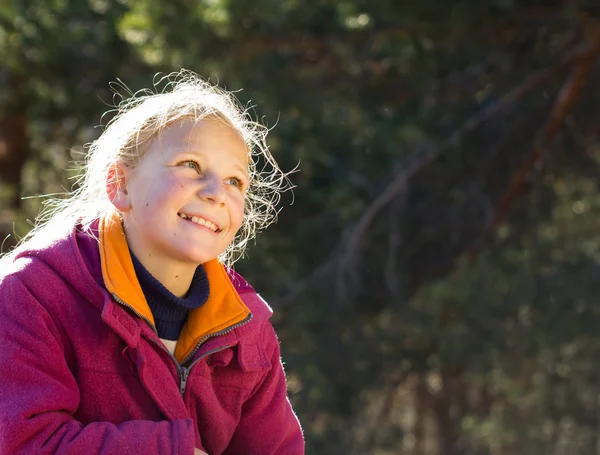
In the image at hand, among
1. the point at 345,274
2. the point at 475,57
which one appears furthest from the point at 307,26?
the point at 345,274

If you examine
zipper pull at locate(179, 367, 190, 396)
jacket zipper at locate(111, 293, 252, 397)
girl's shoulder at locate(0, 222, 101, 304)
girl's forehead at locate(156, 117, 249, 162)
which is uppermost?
girl's forehead at locate(156, 117, 249, 162)

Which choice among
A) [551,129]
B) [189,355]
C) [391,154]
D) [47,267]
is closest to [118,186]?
[47,267]

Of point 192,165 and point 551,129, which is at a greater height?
point 192,165

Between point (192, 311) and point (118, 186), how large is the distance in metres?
0.27

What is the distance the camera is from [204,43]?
5555mm

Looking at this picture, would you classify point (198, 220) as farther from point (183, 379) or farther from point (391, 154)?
point (391, 154)

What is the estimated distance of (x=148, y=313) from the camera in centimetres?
166

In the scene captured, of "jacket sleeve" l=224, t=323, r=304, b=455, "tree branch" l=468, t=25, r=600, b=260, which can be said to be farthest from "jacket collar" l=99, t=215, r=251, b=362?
"tree branch" l=468, t=25, r=600, b=260

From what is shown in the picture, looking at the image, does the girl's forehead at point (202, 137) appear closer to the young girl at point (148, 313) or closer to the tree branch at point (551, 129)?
the young girl at point (148, 313)

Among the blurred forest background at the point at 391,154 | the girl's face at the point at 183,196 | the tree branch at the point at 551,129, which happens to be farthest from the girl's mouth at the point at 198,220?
the tree branch at the point at 551,129

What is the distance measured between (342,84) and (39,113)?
2625mm

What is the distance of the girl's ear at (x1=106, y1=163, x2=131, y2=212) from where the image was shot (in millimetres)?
1747

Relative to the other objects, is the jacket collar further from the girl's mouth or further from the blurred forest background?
the blurred forest background

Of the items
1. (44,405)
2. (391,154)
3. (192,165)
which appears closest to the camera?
(44,405)
